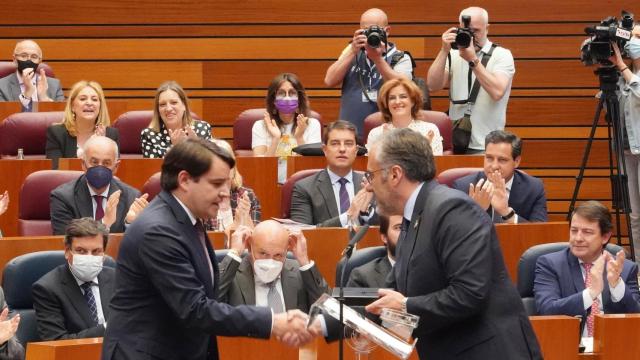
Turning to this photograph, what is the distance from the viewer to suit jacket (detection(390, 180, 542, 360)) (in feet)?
9.66

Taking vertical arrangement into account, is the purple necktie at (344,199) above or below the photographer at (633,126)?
below

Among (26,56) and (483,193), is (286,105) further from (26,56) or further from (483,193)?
(26,56)

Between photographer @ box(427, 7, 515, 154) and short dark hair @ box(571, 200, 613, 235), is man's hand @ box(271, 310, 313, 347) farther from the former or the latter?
photographer @ box(427, 7, 515, 154)

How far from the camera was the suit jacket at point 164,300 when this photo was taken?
301 cm

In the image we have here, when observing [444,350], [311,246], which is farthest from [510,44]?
[444,350]

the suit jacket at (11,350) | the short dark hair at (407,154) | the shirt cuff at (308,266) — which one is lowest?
the suit jacket at (11,350)

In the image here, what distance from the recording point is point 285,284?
4.57 meters

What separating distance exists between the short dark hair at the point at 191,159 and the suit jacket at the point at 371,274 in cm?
146

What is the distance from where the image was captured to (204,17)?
825 centimetres

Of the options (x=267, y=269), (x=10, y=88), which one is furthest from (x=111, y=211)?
(x=10, y=88)

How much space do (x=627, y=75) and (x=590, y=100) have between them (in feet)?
5.53

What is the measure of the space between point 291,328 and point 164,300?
1.15 feet

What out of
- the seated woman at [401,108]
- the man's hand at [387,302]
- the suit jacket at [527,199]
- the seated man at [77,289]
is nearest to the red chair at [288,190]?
the seated woman at [401,108]

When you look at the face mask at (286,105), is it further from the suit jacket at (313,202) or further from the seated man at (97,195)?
the seated man at (97,195)
